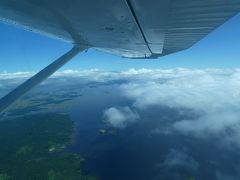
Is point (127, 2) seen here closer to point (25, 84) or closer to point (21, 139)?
point (25, 84)

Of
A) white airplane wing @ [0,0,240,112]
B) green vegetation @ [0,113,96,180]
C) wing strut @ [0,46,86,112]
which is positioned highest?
white airplane wing @ [0,0,240,112]

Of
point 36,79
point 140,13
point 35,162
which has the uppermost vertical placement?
point 140,13

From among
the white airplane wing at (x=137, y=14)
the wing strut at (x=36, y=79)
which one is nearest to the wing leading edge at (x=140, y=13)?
the white airplane wing at (x=137, y=14)

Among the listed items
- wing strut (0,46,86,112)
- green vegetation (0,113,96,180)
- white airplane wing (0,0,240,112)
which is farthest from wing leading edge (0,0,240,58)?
green vegetation (0,113,96,180)

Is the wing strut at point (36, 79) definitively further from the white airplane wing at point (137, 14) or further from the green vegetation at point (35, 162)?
the green vegetation at point (35, 162)

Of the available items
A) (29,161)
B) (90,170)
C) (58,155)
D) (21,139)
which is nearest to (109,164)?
(90,170)

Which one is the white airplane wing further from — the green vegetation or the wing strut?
the green vegetation

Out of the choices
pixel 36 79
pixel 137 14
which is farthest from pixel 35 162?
pixel 137 14

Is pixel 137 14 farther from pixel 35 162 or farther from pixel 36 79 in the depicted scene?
pixel 35 162
